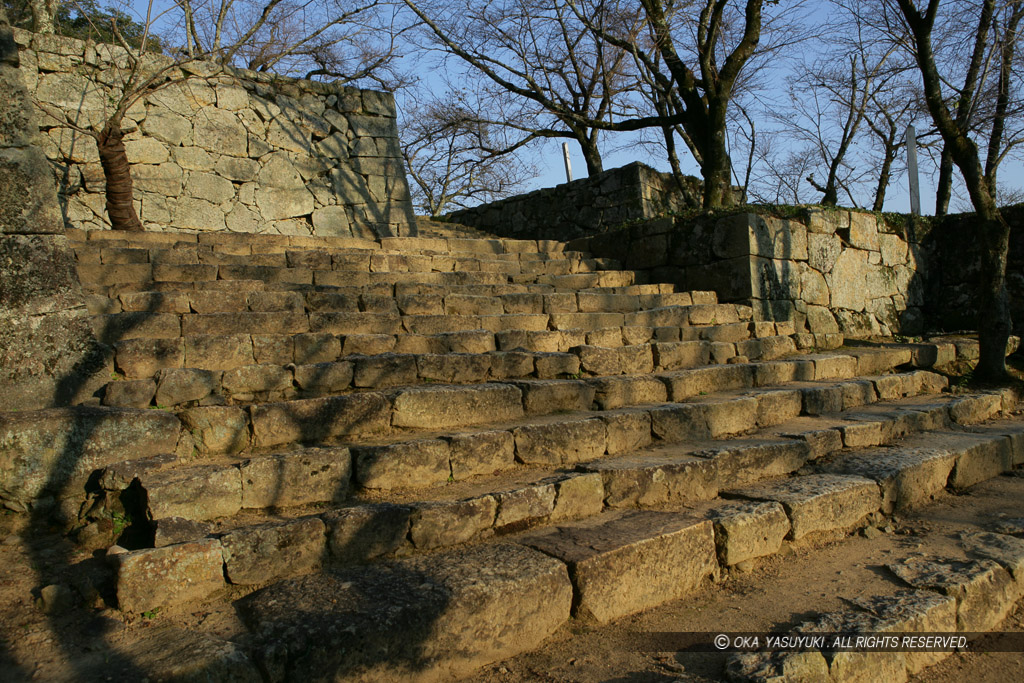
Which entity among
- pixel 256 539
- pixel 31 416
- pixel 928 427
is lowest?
pixel 928 427

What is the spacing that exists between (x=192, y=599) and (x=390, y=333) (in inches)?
113

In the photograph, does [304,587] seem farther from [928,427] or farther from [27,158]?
[928,427]

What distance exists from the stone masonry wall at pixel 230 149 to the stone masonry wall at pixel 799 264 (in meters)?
4.35

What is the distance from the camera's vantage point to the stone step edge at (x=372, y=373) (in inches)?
133

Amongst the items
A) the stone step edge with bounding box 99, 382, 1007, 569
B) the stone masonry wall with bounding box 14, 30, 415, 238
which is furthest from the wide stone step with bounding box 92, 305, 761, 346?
the stone masonry wall with bounding box 14, 30, 415, 238

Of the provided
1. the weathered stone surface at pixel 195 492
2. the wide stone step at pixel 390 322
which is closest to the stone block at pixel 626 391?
the wide stone step at pixel 390 322

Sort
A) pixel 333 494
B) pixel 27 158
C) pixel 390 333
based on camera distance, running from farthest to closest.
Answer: pixel 390 333 < pixel 27 158 < pixel 333 494

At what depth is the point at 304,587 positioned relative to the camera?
88.6 inches

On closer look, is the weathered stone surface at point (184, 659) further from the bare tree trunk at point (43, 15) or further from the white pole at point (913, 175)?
the white pole at point (913, 175)

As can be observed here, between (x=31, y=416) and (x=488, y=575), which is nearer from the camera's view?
(x=488, y=575)

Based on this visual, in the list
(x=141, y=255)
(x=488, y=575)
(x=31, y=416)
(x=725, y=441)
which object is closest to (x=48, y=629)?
(x=31, y=416)

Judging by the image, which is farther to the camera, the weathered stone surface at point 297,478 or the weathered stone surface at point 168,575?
the weathered stone surface at point 297,478

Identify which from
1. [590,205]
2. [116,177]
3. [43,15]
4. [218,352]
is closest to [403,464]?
[218,352]

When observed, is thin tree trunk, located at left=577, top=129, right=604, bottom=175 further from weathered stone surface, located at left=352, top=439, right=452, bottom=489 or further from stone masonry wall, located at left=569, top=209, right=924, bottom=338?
weathered stone surface, located at left=352, top=439, right=452, bottom=489
